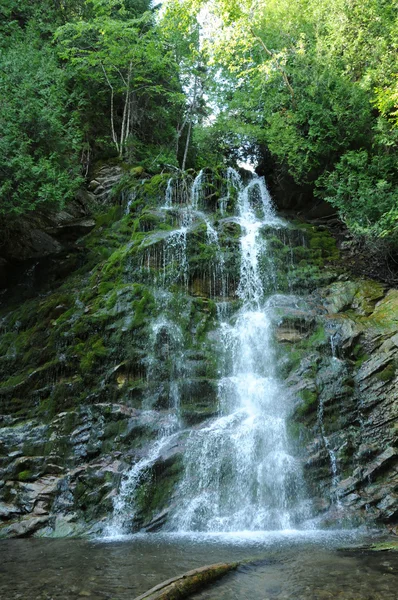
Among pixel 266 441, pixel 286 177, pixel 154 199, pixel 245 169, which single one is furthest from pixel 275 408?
pixel 245 169

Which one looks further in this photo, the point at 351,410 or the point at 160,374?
the point at 160,374

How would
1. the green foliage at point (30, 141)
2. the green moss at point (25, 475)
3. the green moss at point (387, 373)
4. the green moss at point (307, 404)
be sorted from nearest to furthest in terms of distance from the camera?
the green moss at point (25, 475), the green moss at point (307, 404), the green moss at point (387, 373), the green foliage at point (30, 141)

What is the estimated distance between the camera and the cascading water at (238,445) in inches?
326

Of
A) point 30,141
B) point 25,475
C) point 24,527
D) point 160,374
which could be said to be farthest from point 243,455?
point 30,141

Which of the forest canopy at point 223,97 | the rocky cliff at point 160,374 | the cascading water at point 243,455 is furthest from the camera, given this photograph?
the forest canopy at point 223,97

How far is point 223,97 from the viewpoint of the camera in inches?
928

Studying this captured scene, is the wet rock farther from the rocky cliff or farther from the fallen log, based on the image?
the fallen log

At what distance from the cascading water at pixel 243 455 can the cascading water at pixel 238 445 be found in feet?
0.06

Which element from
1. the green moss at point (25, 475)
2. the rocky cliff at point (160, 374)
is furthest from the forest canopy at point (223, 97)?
the green moss at point (25, 475)

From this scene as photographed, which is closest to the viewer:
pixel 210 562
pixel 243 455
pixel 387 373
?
pixel 210 562

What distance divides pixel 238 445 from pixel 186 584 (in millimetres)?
4958

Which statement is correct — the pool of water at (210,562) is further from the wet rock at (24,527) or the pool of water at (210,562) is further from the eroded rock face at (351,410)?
the eroded rock face at (351,410)

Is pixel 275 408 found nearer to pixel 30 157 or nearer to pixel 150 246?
pixel 150 246

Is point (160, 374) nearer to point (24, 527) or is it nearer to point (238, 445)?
point (238, 445)
